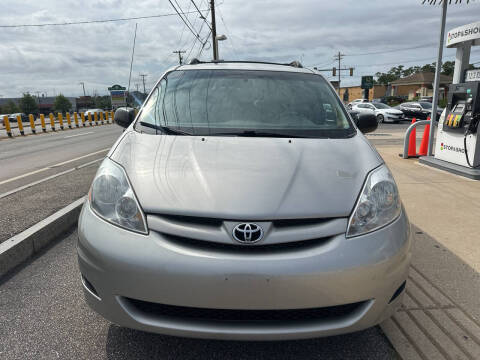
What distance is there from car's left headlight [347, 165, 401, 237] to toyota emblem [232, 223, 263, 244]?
0.44 meters

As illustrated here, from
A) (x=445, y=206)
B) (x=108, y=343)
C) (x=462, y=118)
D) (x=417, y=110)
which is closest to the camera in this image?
(x=108, y=343)

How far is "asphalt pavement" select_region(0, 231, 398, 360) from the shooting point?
2.00 meters

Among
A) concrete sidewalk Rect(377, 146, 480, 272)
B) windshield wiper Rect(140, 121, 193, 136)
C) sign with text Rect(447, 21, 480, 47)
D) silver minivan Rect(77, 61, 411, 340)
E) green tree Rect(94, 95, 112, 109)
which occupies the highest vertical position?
sign with text Rect(447, 21, 480, 47)

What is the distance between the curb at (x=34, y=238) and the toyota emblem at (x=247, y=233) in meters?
2.26

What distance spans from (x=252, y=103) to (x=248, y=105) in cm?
4

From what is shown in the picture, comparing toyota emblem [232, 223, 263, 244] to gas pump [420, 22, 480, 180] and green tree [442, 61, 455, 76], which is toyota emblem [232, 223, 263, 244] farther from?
green tree [442, 61, 455, 76]

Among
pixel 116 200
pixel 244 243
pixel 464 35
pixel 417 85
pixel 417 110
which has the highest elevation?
pixel 464 35

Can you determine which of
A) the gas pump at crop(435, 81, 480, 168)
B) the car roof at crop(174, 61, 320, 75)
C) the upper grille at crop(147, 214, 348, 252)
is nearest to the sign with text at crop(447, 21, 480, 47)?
the gas pump at crop(435, 81, 480, 168)

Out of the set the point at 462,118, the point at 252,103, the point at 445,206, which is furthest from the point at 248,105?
the point at 462,118

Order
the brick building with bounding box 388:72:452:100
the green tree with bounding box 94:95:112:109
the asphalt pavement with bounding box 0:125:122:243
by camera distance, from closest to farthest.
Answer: the asphalt pavement with bounding box 0:125:122:243 → the brick building with bounding box 388:72:452:100 → the green tree with bounding box 94:95:112:109

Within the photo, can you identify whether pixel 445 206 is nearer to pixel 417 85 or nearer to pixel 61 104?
pixel 417 85

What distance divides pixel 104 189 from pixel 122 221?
0.94ft

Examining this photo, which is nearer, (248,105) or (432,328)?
(432,328)

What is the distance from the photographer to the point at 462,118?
6359 mm
